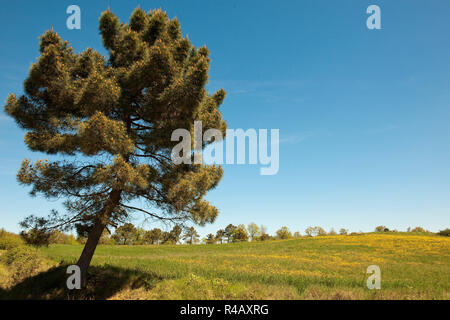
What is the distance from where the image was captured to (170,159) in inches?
385

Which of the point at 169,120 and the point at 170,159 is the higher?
the point at 169,120

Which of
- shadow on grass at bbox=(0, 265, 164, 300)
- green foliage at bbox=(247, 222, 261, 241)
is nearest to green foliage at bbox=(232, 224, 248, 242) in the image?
green foliage at bbox=(247, 222, 261, 241)

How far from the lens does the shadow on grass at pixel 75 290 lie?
858cm

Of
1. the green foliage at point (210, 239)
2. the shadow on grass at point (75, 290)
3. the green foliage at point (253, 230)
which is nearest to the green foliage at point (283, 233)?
the green foliage at point (253, 230)

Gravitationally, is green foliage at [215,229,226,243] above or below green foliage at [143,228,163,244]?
below

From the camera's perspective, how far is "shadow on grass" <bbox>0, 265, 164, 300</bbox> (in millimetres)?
8578

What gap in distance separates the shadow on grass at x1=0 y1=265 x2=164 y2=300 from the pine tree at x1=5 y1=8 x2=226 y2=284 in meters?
0.83

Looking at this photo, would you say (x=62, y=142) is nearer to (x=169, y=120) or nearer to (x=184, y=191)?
(x=169, y=120)

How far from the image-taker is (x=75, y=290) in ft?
28.8

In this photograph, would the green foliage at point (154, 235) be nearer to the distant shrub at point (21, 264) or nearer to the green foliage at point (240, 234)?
the distant shrub at point (21, 264)

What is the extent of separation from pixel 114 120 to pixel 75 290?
6.85 meters

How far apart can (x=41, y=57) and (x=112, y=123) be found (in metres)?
3.83

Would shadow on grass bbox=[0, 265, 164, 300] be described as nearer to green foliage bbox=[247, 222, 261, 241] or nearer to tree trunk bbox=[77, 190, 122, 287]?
tree trunk bbox=[77, 190, 122, 287]
